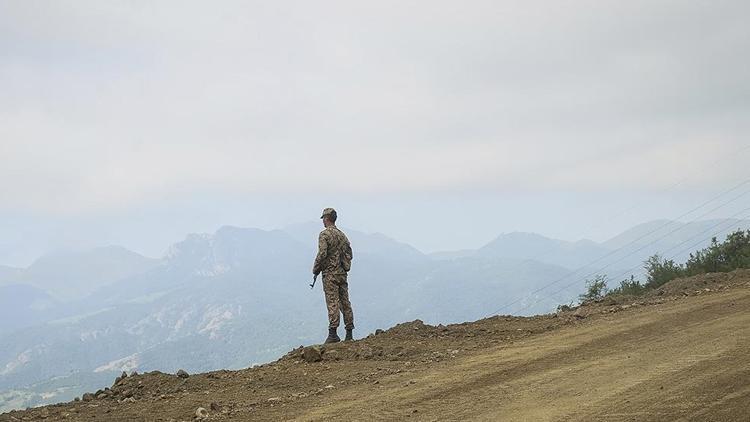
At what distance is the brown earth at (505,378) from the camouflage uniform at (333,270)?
159 centimetres

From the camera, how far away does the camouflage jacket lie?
14828 millimetres

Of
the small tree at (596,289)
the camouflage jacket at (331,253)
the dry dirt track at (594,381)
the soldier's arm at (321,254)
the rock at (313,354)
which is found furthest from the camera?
the small tree at (596,289)

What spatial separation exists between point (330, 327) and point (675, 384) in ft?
27.6

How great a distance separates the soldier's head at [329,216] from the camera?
15.3m

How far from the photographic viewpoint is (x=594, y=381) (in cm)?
801

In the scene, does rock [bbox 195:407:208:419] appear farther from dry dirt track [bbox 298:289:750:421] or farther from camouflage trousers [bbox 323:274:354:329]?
camouflage trousers [bbox 323:274:354:329]

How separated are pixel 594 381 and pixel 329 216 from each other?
8437 millimetres

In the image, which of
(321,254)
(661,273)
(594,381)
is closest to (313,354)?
(321,254)

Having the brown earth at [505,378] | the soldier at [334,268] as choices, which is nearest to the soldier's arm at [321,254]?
the soldier at [334,268]

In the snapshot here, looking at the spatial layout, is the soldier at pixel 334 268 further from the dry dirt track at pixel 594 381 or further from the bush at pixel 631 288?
the bush at pixel 631 288

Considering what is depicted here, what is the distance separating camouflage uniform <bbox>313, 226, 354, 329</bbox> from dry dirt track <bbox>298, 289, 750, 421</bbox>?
4.73m

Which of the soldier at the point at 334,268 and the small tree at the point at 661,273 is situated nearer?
the soldier at the point at 334,268

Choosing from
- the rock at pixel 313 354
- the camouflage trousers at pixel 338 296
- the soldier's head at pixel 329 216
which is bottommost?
the rock at pixel 313 354

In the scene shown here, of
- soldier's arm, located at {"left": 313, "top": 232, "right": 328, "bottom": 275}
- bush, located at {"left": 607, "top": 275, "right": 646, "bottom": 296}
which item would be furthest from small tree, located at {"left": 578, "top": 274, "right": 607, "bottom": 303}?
soldier's arm, located at {"left": 313, "top": 232, "right": 328, "bottom": 275}
